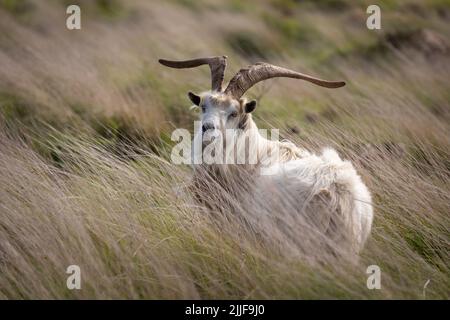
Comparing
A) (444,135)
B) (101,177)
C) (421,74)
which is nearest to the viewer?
(101,177)

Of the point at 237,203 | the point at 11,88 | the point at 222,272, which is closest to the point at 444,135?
the point at 237,203

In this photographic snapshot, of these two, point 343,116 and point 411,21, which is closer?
point 343,116

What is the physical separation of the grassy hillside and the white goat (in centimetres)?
27

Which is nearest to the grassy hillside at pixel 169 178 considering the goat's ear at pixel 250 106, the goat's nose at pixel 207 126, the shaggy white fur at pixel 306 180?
the shaggy white fur at pixel 306 180

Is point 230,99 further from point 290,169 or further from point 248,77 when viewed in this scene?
point 290,169

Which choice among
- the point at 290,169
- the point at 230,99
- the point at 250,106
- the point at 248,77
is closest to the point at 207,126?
the point at 230,99

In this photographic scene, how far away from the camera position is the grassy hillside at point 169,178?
450 cm

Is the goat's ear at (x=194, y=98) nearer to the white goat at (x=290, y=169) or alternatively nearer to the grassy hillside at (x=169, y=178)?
the white goat at (x=290, y=169)

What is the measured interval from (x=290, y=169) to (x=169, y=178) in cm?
128

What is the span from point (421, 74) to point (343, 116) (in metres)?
3.23

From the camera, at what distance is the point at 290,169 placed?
5355 mm

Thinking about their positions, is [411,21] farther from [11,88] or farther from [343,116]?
[11,88]

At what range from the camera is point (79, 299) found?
430 centimetres

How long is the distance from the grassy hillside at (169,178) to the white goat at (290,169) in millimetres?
267
